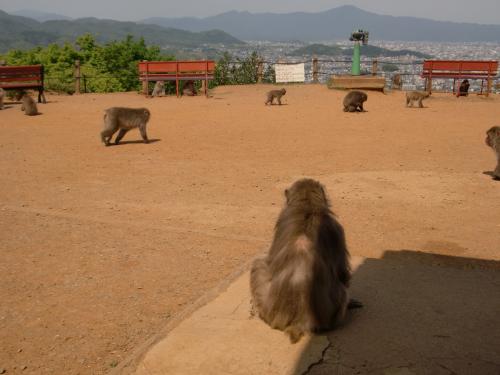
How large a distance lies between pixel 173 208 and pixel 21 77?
50.2 ft

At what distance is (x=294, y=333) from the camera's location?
3.79m

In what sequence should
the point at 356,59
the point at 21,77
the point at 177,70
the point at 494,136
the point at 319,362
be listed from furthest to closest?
the point at 356,59 < the point at 177,70 < the point at 21,77 < the point at 494,136 < the point at 319,362

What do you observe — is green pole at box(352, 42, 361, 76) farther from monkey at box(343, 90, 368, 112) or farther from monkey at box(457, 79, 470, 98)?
monkey at box(343, 90, 368, 112)

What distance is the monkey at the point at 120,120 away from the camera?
481 inches

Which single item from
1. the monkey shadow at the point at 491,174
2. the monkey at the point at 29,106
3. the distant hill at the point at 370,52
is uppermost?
the distant hill at the point at 370,52

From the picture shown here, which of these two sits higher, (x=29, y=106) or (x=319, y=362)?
(x=29, y=106)

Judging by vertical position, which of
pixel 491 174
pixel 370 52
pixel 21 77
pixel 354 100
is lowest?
pixel 491 174

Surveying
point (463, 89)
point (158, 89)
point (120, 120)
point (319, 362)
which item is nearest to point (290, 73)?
point (158, 89)

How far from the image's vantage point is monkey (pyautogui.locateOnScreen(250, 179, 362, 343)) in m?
3.74

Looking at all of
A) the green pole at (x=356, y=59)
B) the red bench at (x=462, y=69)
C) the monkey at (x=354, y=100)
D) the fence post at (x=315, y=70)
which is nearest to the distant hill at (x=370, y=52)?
the fence post at (x=315, y=70)

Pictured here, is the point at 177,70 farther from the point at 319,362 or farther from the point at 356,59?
the point at 319,362

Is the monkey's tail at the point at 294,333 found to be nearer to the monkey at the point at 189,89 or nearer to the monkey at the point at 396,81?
the monkey at the point at 189,89

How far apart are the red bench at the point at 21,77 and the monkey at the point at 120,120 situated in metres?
9.75

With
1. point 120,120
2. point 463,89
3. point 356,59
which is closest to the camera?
point 120,120
